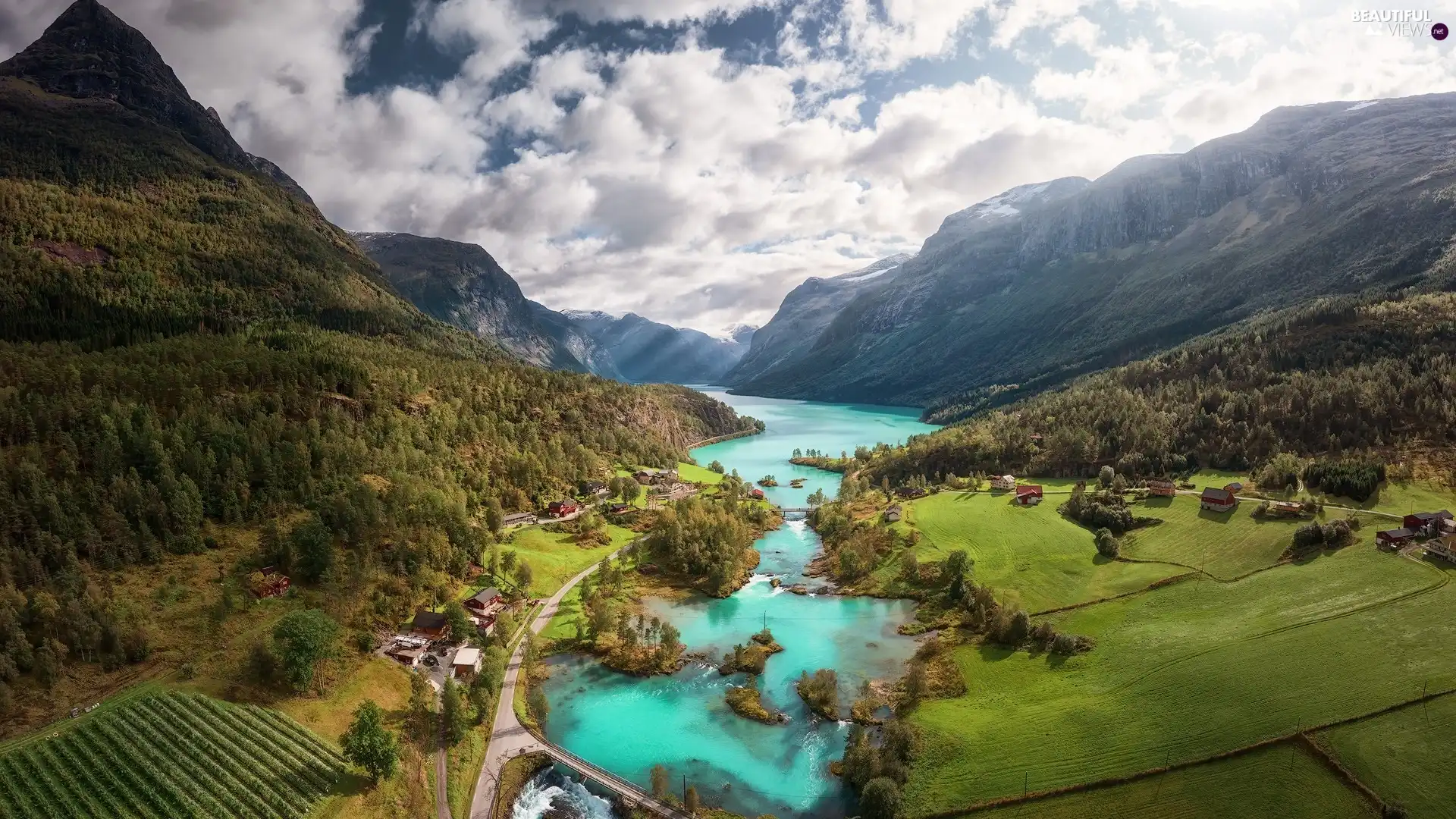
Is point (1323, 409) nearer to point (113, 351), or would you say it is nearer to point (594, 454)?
point (594, 454)

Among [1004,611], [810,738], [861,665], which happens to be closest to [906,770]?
[810,738]

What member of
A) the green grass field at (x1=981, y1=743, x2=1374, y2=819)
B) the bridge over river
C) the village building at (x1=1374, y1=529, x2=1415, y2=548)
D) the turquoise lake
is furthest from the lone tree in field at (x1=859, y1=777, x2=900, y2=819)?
the village building at (x1=1374, y1=529, x2=1415, y2=548)

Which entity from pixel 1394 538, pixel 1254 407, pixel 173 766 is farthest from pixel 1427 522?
pixel 173 766

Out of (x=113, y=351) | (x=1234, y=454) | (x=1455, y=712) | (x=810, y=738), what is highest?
(x=113, y=351)

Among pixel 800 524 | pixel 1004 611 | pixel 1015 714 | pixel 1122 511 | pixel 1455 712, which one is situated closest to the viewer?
pixel 1455 712

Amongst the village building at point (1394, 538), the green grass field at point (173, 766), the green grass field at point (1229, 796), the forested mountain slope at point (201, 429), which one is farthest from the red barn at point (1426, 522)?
the forested mountain slope at point (201, 429)

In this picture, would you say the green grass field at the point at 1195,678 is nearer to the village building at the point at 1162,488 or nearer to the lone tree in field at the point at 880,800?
the lone tree in field at the point at 880,800

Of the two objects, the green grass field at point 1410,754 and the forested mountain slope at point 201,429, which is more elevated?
the forested mountain slope at point 201,429
